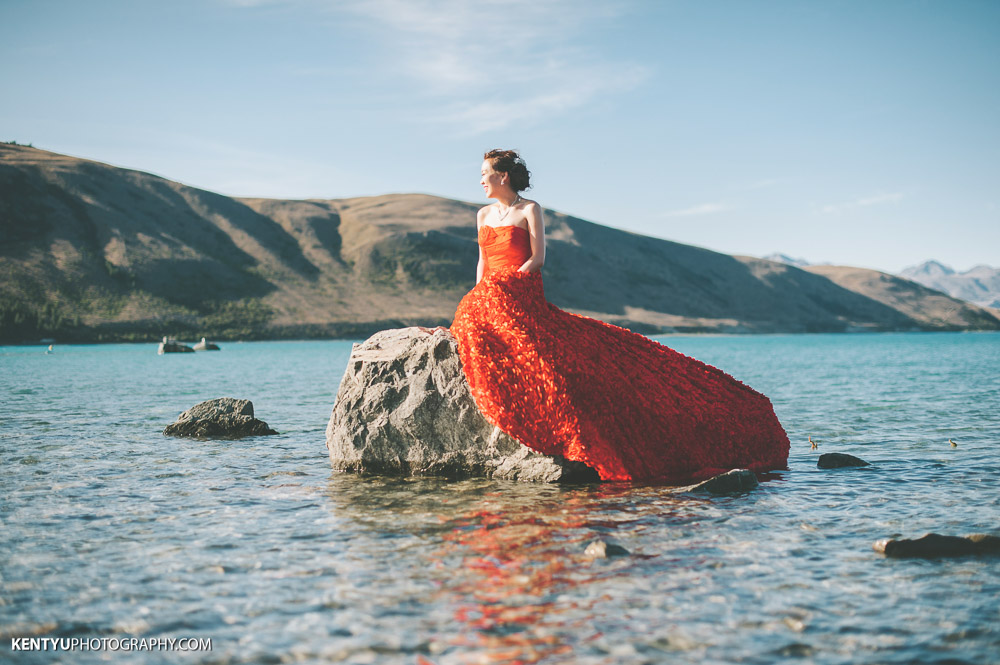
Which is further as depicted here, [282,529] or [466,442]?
[466,442]

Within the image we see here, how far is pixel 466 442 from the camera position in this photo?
9.91m

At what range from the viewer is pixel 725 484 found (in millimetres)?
8547

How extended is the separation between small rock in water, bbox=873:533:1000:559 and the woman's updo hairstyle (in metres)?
5.74

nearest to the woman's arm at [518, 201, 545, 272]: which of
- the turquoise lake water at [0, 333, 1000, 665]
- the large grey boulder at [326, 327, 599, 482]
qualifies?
the large grey boulder at [326, 327, 599, 482]

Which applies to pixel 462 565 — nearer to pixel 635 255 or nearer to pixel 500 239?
pixel 500 239

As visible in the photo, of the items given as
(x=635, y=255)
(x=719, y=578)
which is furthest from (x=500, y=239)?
(x=635, y=255)

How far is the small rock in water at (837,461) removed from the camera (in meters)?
10.5

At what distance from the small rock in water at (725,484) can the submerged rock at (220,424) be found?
9.82 meters

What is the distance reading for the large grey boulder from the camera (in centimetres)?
975

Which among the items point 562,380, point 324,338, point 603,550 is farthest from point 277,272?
point 603,550

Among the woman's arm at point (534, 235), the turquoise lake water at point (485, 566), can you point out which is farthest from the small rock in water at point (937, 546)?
the woman's arm at point (534, 235)

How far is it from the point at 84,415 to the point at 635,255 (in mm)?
180218

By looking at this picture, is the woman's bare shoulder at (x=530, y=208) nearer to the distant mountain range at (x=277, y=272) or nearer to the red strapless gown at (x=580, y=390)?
the red strapless gown at (x=580, y=390)

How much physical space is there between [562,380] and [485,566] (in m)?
3.20
